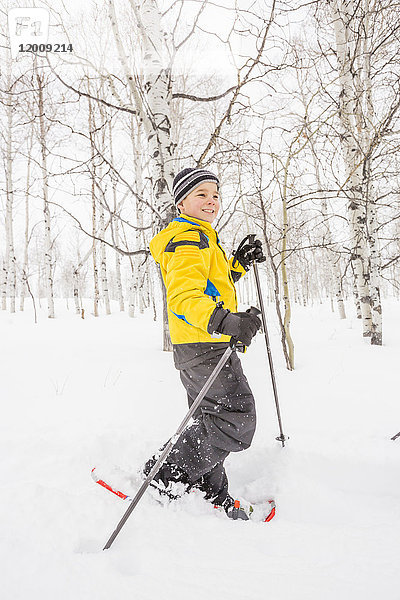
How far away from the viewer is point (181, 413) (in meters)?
3.12

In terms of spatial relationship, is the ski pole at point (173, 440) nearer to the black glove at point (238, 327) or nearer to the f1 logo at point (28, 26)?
the black glove at point (238, 327)

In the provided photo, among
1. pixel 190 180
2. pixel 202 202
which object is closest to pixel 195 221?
pixel 202 202

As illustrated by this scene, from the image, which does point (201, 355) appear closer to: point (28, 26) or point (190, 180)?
point (190, 180)

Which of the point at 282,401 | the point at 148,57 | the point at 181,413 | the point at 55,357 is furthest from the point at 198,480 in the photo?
the point at 148,57

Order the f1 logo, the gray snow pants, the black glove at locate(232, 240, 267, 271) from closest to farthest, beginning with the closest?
the gray snow pants < the black glove at locate(232, 240, 267, 271) < the f1 logo

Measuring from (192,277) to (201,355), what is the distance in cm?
50

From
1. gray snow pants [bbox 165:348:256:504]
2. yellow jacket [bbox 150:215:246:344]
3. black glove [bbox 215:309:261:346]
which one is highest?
yellow jacket [bbox 150:215:246:344]

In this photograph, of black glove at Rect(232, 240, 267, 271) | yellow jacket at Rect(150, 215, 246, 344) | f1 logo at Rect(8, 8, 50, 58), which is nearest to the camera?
yellow jacket at Rect(150, 215, 246, 344)

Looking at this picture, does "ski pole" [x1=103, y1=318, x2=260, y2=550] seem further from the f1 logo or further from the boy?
the f1 logo

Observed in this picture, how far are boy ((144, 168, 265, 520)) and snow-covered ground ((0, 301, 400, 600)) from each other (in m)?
0.19

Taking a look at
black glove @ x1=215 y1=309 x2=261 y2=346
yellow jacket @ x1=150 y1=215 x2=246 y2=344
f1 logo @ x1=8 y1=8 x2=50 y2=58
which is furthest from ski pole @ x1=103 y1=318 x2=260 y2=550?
f1 logo @ x1=8 y1=8 x2=50 y2=58

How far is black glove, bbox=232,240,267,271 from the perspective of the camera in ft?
8.16

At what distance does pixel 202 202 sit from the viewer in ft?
7.31

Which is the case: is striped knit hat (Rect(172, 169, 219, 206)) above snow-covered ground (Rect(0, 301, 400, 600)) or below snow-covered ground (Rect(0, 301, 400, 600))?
above
